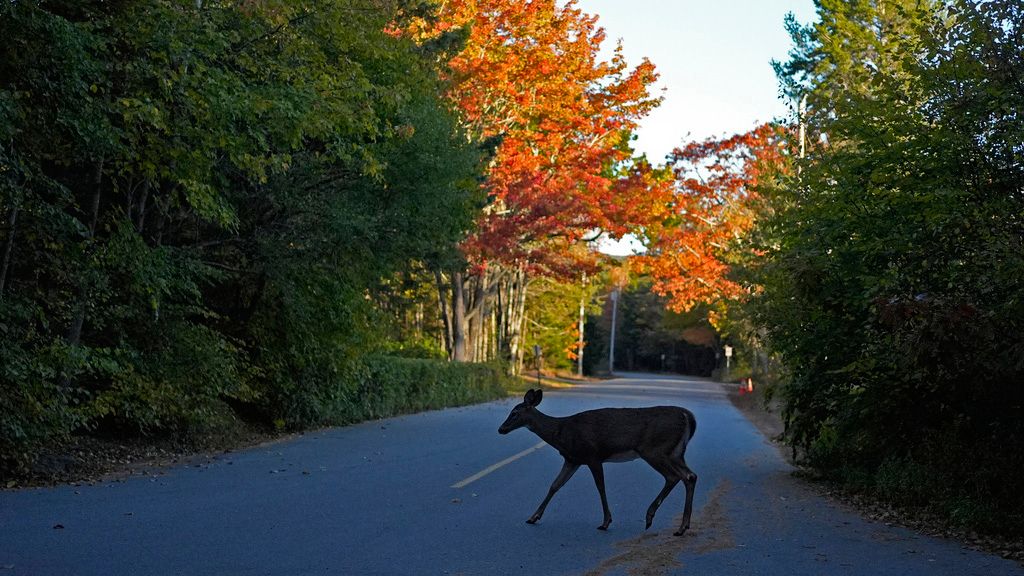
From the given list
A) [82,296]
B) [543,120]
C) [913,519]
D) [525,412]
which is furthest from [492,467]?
[543,120]

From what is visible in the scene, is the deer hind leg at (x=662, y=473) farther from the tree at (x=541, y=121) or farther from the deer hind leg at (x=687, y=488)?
the tree at (x=541, y=121)

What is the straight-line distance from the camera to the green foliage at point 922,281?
1102 cm

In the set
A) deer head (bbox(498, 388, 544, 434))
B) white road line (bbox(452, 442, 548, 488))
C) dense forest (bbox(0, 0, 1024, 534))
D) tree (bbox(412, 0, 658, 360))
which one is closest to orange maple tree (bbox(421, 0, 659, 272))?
tree (bbox(412, 0, 658, 360))

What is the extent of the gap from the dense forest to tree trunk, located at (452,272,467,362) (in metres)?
14.4

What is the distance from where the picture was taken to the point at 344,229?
20.0 m

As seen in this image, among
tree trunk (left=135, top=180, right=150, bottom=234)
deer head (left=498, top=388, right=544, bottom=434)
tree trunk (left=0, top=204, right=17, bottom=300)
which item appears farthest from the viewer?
tree trunk (left=135, top=180, right=150, bottom=234)

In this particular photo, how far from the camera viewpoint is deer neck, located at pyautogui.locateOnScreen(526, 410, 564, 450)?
10781 millimetres

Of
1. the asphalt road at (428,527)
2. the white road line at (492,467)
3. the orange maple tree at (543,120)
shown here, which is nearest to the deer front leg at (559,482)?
the asphalt road at (428,527)

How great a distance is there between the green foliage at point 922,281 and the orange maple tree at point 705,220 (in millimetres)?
25156

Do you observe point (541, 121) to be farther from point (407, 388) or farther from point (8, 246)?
point (8, 246)

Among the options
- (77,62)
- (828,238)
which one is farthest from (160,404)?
(828,238)

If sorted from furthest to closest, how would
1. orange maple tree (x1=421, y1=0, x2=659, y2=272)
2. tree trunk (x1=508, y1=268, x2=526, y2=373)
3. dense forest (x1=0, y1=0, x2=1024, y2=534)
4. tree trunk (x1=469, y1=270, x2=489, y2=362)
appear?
1. tree trunk (x1=508, y1=268, x2=526, y2=373)
2. tree trunk (x1=469, y1=270, x2=489, y2=362)
3. orange maple tree (x1=421, y1=0, x2=659, y2=272)
4. dense forest (x1=0, y1=0, x2=1024, y2=534)

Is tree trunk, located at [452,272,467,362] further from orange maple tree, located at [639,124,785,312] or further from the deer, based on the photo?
the deer

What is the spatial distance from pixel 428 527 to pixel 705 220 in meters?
36.1
